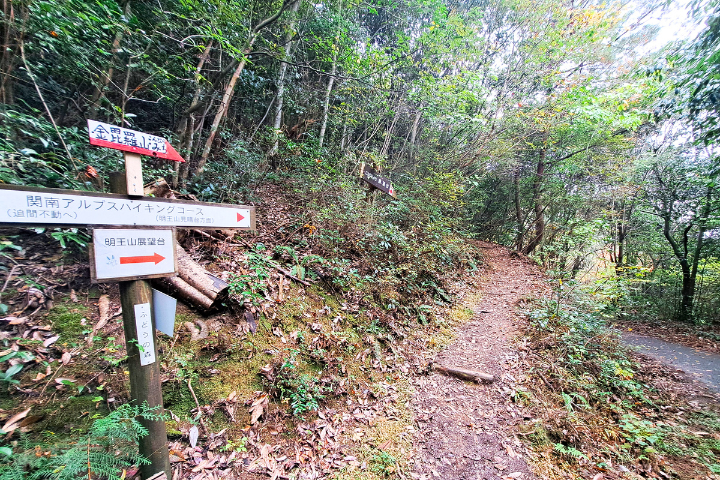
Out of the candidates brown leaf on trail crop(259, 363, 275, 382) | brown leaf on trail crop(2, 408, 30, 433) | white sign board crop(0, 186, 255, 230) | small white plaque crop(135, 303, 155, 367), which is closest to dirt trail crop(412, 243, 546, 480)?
brown leaf on trail crop(259, 363, 275, 382)

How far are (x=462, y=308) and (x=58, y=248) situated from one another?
27.1ft

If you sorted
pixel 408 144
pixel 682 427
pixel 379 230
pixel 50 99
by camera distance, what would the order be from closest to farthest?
pixel 682 427 → pixel 50 99 → pixel 379 230 → pixel 408 144

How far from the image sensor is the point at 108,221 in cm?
185

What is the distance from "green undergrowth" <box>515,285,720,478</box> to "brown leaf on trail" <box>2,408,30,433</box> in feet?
16.9

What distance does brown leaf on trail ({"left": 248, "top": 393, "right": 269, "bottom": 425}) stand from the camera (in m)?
2.95

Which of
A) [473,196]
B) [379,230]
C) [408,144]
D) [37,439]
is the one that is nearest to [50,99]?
[37,439]

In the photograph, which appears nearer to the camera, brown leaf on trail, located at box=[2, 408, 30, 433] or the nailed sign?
the nailed sign

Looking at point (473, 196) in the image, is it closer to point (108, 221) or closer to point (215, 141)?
point (215, 141)

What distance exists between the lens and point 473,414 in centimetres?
Answer: 388

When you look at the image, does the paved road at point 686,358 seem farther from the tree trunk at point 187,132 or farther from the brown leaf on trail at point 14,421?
the tree trunk at point 187,132

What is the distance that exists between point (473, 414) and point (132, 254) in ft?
15.2

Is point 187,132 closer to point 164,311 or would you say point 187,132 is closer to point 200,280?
point 200,280

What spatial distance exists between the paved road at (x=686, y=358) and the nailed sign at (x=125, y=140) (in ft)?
34.3

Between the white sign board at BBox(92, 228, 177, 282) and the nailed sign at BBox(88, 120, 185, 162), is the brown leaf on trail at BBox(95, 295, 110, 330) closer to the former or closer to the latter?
the white sign board at BBox(92, 228, 177, 282)
